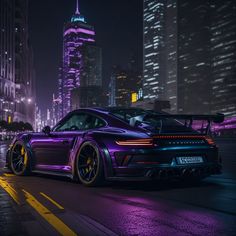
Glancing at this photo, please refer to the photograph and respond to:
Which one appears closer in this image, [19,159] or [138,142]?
[138,142]

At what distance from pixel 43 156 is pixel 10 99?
427ft

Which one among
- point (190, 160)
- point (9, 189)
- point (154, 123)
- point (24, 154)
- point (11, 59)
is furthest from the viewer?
point (11, 59)

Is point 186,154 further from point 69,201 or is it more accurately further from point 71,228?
point 71,228

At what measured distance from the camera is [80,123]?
8.38 m

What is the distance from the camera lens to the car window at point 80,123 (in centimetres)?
795

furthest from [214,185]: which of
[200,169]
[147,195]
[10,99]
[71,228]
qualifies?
[10,99]

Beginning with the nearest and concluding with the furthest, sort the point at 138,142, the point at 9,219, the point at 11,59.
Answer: the point at 9,219 < the point at 138,142 < the point at 11,59

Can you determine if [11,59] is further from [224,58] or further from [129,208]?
[129,208]

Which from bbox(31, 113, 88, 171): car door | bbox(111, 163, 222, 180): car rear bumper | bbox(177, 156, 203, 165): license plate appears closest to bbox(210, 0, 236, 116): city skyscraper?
bbox(31, 113, 88, 171): car door

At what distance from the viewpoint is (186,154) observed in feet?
23.4

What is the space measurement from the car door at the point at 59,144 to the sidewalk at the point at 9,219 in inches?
71.9

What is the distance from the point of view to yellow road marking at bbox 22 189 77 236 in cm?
430

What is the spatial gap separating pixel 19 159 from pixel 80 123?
193cm

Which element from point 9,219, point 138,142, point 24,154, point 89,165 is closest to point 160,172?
point 138,142
